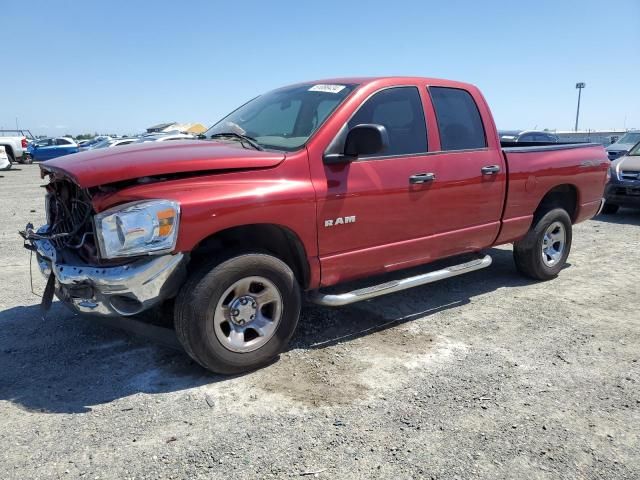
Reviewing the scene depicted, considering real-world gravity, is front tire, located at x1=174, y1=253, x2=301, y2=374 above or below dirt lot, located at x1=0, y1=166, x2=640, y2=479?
above

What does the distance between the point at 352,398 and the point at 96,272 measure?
172 cm

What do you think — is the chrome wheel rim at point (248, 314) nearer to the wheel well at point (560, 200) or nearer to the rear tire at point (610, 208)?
the wheel well at point (560, 200)

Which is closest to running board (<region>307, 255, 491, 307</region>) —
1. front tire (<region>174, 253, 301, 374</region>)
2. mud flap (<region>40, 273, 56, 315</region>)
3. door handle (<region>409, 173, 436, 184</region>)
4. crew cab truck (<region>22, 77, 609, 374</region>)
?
crew cab truck (<region>22, 77, 609, 374</region>)

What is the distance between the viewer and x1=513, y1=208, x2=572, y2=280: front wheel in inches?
220

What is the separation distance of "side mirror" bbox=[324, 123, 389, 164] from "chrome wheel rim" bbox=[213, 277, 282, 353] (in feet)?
3.35

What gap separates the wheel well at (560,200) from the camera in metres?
5.77

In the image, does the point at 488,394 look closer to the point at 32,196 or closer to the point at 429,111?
the point at 429,111

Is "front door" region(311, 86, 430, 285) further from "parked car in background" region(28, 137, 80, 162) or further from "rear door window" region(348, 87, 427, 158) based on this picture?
"parked car in background" region(28, 137, 80, 162)

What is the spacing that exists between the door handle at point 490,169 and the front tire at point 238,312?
220 cm

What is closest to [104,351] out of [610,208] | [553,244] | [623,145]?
[553,244]

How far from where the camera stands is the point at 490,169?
4.85 meters

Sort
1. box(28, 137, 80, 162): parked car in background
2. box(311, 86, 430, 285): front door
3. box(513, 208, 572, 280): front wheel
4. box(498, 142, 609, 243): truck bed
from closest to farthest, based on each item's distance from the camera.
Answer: box(311, 86, 430, 285): front door → box(498, 142, 609, 243): truck bed → box(513, 208, 572, 280): front wheel → box(28, 137, 80, 162): parked car in background

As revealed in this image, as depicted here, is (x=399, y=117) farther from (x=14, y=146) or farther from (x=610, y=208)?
(x=14, y=146)

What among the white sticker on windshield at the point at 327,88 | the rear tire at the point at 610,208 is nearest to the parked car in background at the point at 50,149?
the rear tire at the point at 610,208
